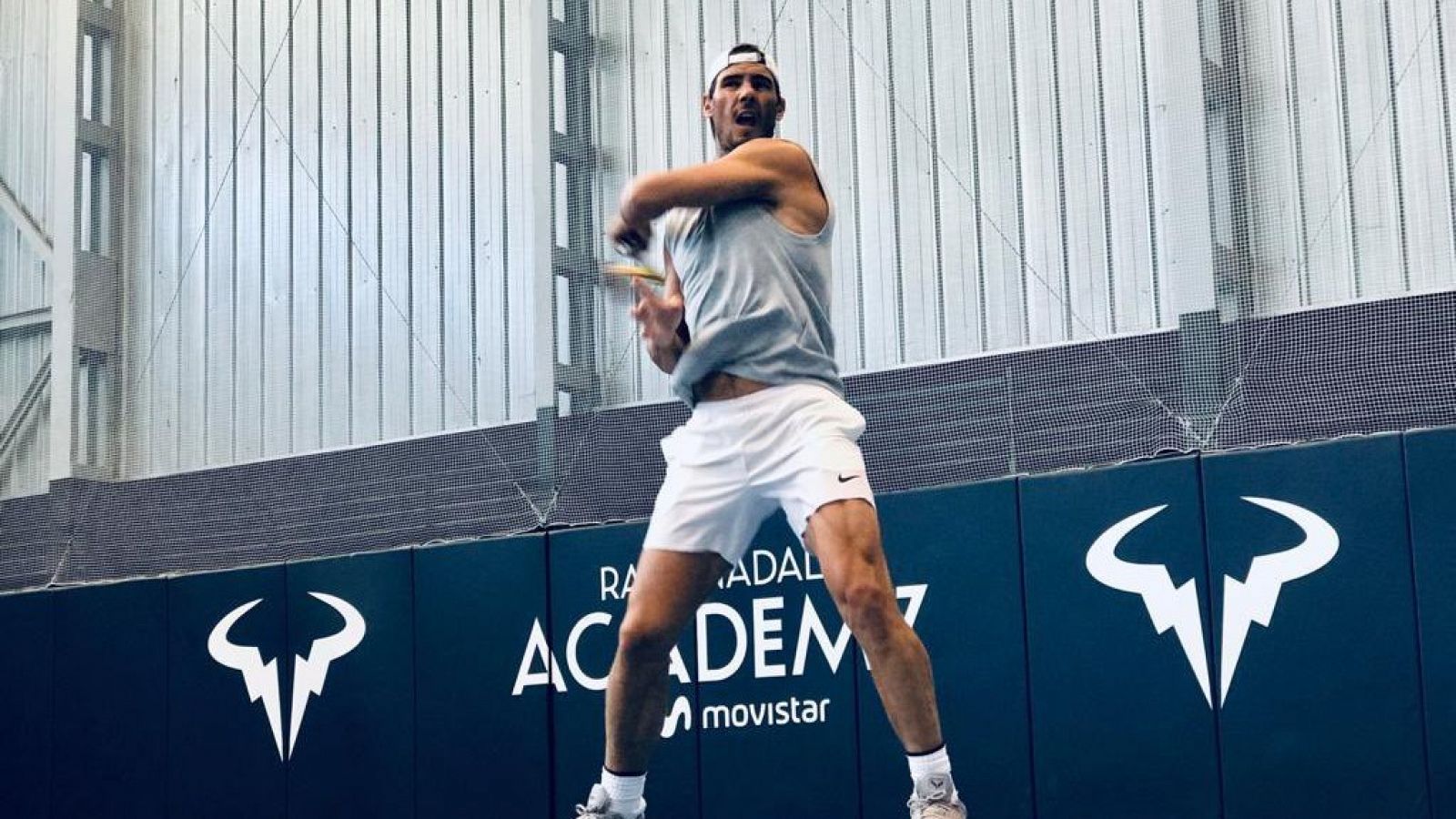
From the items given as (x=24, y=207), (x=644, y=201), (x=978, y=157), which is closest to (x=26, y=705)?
(x=24, y=207)

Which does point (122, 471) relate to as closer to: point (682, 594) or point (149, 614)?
point (149, 614)

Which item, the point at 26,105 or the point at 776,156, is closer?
the point at 776,156

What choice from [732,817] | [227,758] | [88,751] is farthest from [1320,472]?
[88,751]

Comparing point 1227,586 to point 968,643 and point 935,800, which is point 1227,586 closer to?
point 968,643

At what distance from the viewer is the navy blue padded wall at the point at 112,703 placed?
924cm

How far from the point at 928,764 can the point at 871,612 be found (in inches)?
13.2

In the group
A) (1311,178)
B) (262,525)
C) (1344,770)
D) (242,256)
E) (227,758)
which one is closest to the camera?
(1344,770)

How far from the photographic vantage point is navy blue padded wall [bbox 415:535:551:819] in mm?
8203

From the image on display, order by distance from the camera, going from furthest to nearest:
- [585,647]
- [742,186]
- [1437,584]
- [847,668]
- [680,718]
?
1. [585,647]
2. [680,718]
3. [847,668]
4. [1437,584]
5. [742,186]

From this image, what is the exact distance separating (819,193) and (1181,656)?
3.01 m

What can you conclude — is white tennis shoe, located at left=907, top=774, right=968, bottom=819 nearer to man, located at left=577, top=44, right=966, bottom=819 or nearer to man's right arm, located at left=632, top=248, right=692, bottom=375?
man, located at left=577, top=44, right=966, bottom=819

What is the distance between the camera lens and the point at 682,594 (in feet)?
13.8

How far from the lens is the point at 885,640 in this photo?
12.8ft

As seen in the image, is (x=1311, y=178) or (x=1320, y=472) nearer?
(x=1320, y=472)
